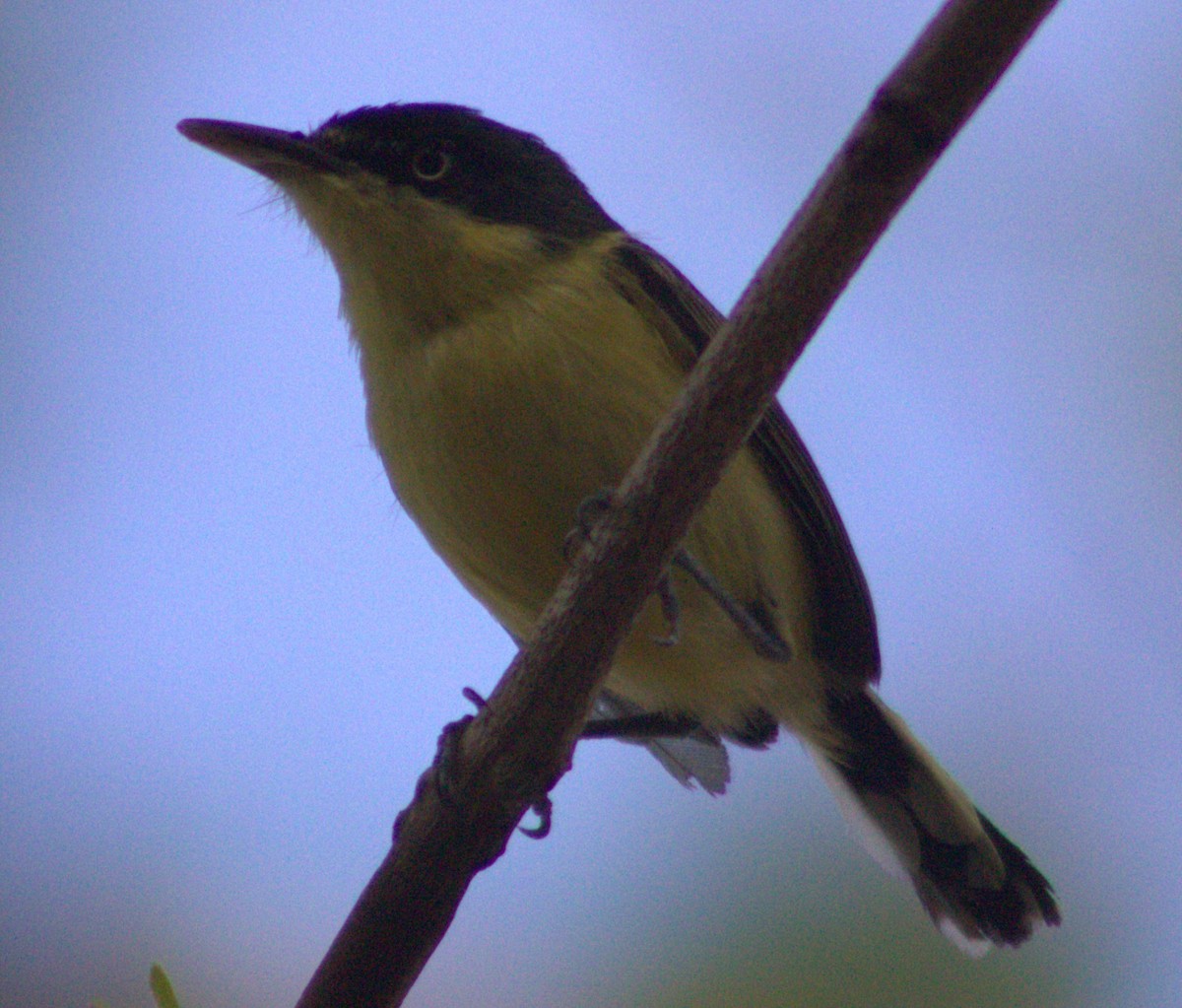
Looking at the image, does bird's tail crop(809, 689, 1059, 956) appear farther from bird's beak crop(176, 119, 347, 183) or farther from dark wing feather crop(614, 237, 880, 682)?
bird's beak crop(176, 119, 347, 183)

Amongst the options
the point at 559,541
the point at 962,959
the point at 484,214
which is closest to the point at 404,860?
the point at 559,541

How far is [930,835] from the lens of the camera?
460 cm

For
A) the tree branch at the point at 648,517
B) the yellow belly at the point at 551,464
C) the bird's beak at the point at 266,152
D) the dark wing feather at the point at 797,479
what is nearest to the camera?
the tree branch at the point at 648,517

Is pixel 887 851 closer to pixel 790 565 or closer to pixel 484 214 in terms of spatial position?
pixel 790 565

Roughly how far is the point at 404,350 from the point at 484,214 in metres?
0.62

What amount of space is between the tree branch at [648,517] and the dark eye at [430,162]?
7.05 ft

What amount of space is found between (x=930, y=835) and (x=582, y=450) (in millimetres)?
1922

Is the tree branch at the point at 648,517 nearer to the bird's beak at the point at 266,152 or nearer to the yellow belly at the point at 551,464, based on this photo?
A: the yellow belly at the point at 551,464

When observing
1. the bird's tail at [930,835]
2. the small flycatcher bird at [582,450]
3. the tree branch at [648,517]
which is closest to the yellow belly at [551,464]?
the small flycatcher bird at [582,450]

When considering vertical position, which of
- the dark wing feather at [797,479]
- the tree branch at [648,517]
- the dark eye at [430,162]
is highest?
the dark eye at [430,162]

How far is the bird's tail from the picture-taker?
14.7 ft

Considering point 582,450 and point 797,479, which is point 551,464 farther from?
point 797,479

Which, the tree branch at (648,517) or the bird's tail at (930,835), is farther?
the bird's tail at (930,835)

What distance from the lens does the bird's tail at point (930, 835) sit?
4473mm
